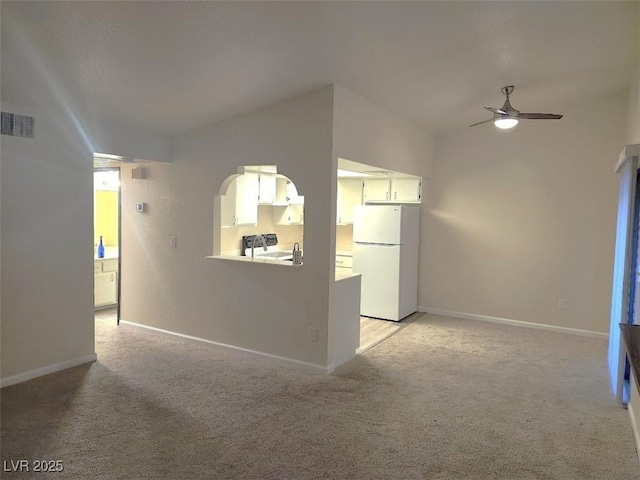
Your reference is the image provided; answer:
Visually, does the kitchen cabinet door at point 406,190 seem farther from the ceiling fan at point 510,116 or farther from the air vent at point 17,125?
the air vent at point 17,125

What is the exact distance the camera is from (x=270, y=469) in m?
2.62

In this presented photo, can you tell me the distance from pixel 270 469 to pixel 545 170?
4882mm

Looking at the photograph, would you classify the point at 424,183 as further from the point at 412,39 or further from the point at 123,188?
the point at 123,188

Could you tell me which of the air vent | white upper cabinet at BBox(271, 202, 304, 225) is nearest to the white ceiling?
the air vent

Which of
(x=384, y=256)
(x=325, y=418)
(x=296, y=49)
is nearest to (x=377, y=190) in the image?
(x=384, y=256)

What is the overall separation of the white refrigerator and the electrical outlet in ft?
6.71

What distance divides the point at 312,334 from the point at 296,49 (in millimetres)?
2388

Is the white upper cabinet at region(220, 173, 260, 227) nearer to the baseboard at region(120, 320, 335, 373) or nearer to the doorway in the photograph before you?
the baseboard at region(120, 320, 335, 373)

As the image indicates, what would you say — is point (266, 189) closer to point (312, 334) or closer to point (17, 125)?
point (312, 334)

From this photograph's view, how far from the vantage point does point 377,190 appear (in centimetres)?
661

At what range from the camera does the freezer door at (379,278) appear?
5926 mm

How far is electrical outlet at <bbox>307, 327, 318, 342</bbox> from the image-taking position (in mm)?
4164

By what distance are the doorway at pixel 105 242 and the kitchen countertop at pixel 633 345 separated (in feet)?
18.3

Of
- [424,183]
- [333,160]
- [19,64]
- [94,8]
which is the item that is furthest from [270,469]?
[424,183]
